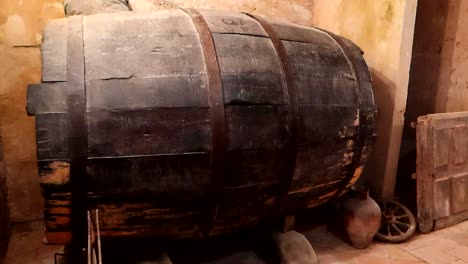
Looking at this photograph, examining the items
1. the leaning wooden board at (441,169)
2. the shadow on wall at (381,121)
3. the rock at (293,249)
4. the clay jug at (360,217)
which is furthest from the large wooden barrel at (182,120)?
the leaning wooden board at (441,169)

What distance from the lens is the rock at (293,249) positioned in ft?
6.93

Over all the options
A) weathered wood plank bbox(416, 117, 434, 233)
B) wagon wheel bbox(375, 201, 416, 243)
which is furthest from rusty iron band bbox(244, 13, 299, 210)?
weathered wood plank bbox(416, 117, 434, 233)

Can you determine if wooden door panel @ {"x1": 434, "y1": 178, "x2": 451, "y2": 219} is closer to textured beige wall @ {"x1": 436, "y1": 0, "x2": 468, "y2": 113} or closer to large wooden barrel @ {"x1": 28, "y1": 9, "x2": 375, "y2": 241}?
textured beige wall @ {"x1": 436, "y1": 0, "x2": 468, "y2": 113}

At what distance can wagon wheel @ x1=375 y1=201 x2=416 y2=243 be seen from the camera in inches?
102

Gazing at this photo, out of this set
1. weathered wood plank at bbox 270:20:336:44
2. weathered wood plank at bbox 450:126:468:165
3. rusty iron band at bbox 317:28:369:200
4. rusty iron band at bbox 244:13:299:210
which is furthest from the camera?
weathered wood plank at bbox 450:126:468:165

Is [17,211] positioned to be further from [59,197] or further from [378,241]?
[378,241]

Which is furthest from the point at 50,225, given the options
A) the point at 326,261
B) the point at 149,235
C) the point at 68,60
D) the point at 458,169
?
the point at 458,169

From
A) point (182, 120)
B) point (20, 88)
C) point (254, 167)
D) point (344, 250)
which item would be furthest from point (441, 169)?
point (20, 88)

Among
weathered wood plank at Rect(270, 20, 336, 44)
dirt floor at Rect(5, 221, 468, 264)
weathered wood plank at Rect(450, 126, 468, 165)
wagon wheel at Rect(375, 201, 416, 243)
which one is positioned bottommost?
dirt floor at Rect(5, 221, 468, 264)

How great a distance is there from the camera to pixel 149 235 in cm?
173

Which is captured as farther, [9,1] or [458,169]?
[458,169]

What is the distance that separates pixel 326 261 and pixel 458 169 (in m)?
1.32

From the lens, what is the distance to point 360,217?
2396 millimetres

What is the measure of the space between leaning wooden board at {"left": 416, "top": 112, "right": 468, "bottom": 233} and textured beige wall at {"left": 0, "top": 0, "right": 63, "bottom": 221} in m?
2.70
